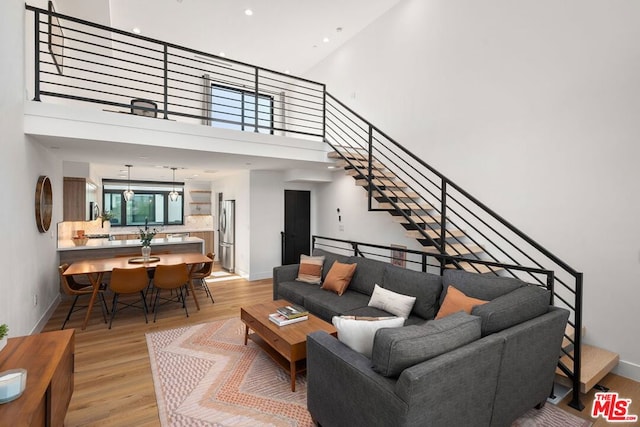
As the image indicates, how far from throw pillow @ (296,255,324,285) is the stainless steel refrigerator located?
3.42m

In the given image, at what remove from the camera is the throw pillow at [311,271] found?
4.72 m

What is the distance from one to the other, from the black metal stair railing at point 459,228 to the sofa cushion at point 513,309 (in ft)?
1.30

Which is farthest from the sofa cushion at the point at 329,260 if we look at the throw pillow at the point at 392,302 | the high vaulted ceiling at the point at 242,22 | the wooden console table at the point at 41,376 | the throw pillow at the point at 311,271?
the wooden console table at the point at 41,376

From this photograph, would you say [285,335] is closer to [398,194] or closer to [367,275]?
[367,275]

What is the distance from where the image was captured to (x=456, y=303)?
2779mm

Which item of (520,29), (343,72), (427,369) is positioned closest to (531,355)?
(427,369)

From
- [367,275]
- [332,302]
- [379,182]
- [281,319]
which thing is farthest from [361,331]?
[379,182]

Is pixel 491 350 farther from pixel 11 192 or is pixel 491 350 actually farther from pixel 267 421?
pixel 11 192

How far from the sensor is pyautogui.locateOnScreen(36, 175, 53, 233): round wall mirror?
391 centimetres

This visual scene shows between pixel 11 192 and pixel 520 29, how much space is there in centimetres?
589

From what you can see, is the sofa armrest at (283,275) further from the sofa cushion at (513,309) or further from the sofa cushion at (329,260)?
the sofa cushion at (513,309)

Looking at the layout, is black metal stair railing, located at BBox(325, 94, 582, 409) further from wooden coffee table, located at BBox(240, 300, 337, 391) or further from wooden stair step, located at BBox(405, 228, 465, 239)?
wooden coffee table, located at BBox(240, 300, 337, 391)

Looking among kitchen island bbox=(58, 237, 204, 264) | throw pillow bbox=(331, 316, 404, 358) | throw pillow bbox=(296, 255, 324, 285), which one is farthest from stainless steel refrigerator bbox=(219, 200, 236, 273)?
throw pillow bbox=(331, 316, 404, 358)

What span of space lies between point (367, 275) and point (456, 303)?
4.95 feet
